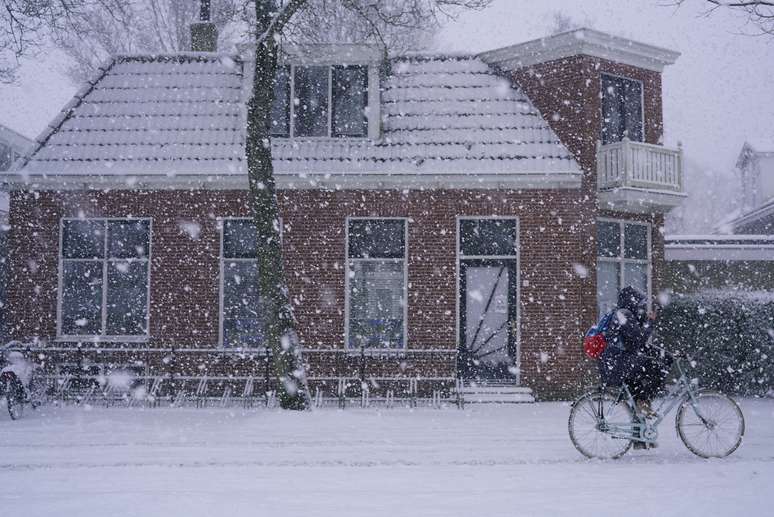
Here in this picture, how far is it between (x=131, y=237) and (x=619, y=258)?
998cm

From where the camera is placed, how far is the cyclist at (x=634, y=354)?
858 centimetres

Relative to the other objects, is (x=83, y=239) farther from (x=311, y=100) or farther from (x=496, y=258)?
(x=496, y=258)

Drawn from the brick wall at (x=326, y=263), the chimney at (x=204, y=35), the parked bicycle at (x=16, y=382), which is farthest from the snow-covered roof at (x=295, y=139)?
the parked bicycle at (x=16, y=382)

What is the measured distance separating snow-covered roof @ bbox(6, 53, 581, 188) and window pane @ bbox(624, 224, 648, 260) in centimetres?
227

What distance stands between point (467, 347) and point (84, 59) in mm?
18301

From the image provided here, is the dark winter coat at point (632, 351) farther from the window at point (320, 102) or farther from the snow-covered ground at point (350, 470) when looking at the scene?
the window at point (320, 102)

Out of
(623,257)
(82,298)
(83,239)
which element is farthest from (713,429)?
(83,239)

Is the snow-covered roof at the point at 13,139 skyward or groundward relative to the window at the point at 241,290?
skyward

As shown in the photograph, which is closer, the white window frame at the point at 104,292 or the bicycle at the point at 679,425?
the bicycle at the point at 679,425

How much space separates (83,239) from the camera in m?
15.4

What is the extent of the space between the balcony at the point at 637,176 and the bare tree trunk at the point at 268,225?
22.2ft

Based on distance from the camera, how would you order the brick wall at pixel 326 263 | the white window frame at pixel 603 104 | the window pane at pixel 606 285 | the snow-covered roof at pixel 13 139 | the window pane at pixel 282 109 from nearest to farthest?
1. the brick wall at pixel 326 263
2. the white window frame at pixel 603 104
3. the window pane at pixel 606 285
4. the window pane at pixel 282 109
5. the snow-covered roof at pixel 13 139

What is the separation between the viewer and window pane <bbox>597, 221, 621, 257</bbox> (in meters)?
15.8

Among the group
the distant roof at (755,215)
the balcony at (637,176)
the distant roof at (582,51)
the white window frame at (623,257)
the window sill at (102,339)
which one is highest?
the distant roof at (582,51)
